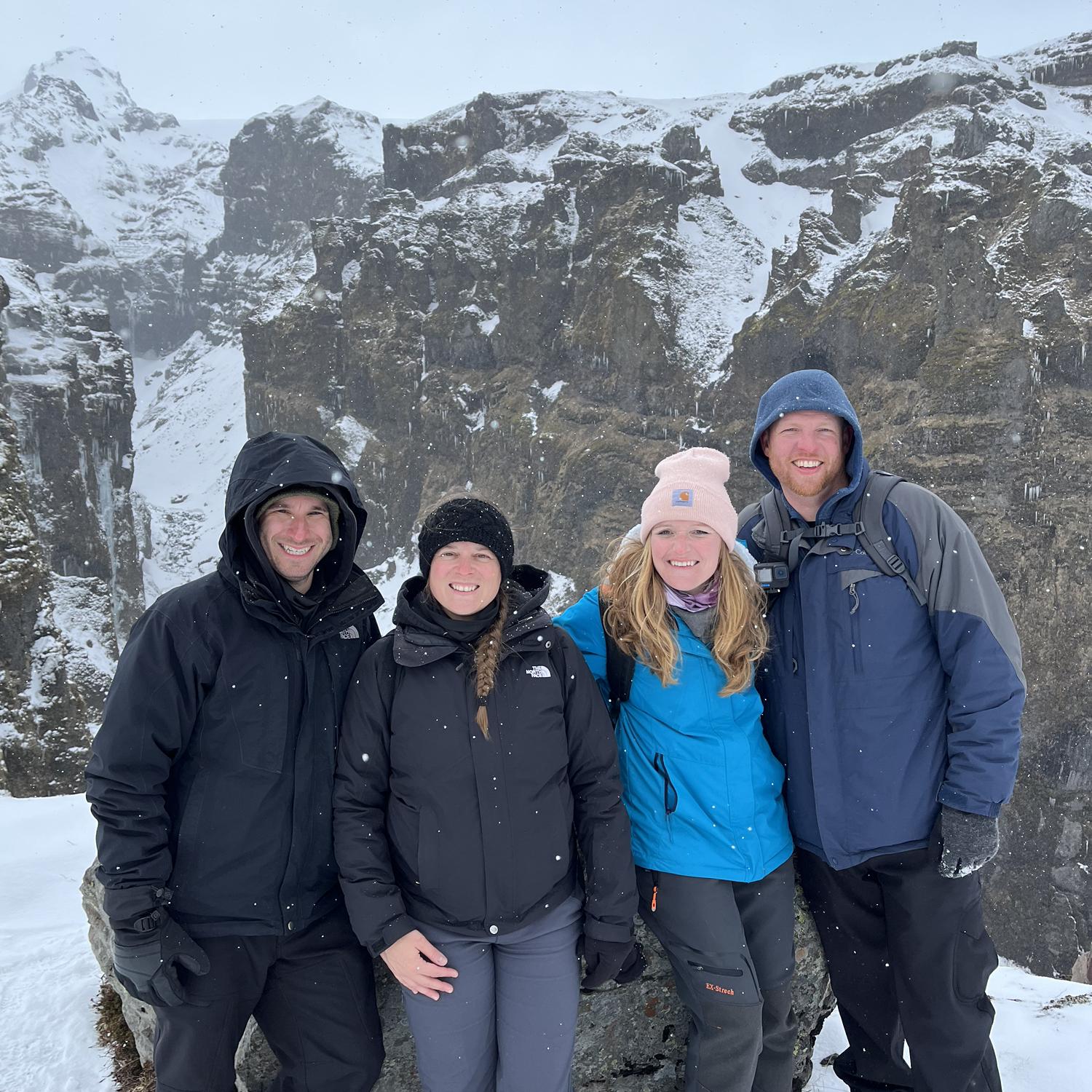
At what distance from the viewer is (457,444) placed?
63.6 meters

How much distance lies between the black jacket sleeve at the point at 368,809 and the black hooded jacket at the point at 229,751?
211mm

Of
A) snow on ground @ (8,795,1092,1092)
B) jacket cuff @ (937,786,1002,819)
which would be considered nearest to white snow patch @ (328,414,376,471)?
snow on ground @ (8,795,1092,1092)

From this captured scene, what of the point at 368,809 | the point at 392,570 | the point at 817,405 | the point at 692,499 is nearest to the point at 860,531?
the point at 817,405

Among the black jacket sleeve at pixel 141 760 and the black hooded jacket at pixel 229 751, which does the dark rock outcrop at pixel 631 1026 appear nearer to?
the black hooded jacket at pixel 229 751

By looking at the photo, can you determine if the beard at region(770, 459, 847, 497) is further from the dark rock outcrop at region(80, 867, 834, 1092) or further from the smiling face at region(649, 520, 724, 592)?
the dark rock outcrop at region(80, 867, 834, 1092)

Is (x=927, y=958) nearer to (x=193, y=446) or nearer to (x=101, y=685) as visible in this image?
(x=101, y=685)

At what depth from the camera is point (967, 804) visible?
→ 10.2ft

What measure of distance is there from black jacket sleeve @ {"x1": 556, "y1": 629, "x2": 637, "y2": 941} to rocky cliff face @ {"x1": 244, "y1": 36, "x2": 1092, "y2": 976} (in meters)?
35.9

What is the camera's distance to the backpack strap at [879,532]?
10.9ft

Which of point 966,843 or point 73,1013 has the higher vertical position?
point 966,843

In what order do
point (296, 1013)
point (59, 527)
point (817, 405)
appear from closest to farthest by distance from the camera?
point (296, 1013), point (817, 405), point (59, 527)

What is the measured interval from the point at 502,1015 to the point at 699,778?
1.17 meters

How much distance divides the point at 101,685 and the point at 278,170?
127294mm

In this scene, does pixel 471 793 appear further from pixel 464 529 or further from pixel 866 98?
pixel 866 98
